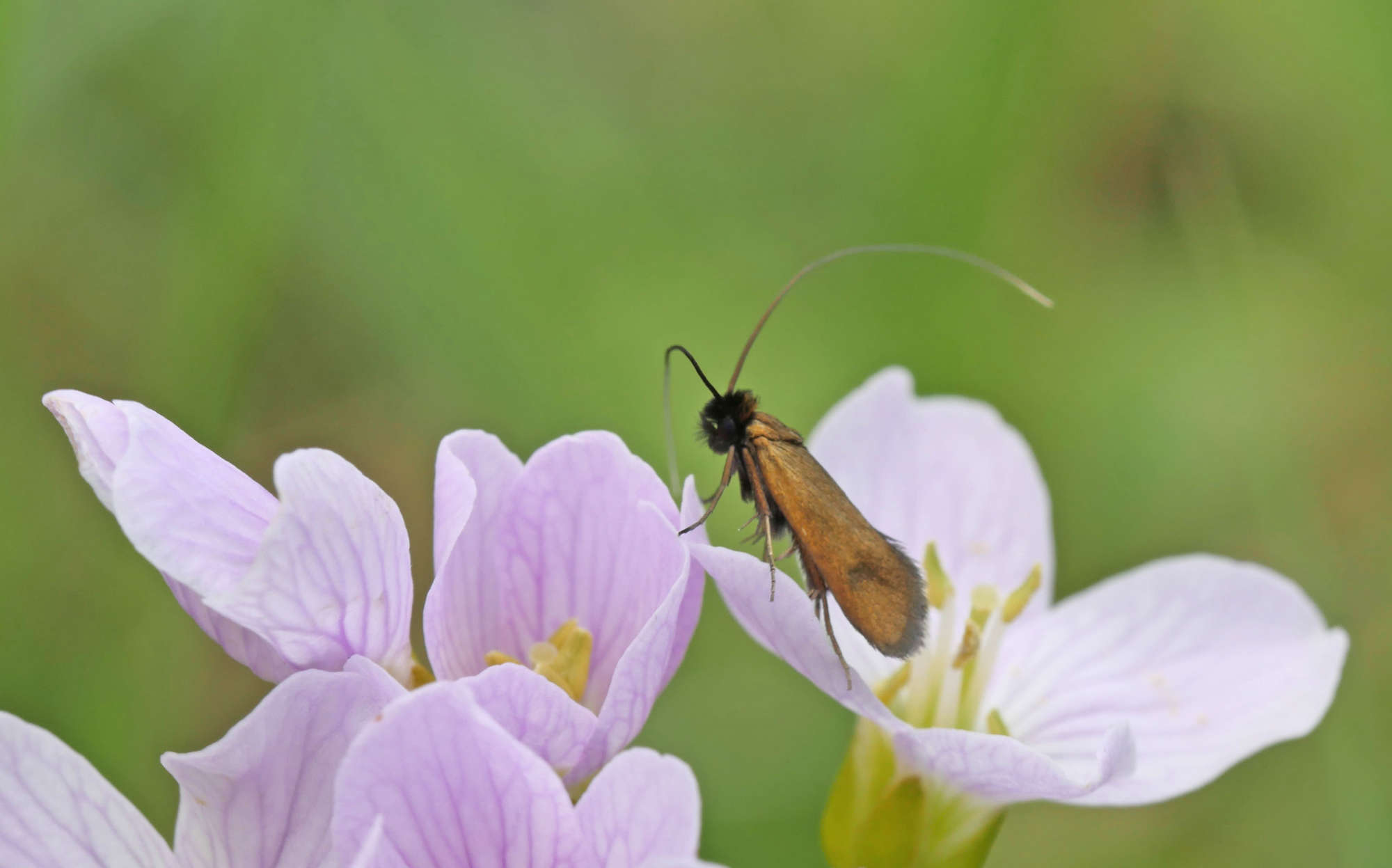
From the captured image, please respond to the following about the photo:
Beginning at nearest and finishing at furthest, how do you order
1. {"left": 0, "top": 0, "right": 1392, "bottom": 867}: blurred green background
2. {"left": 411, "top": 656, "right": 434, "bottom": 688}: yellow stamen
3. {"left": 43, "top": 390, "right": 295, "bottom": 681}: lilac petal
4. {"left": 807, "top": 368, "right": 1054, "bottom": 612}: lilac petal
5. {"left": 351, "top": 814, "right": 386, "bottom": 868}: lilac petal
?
{"left": 351, "top": 814, "right": 386, "bottom": 868}: lilac petal → {"left": 43, "top": 390, "right": 295, "bottom": 681}: lilac petal → {"left": 411, "top": 656, "right": 434, "bottom": 688}: yellow stamen → {"left": 807, "top": 368, "right": 1054, "bottom": 612}: lilac petal → {"left": 0, "top": 0, "right": 1392, "bottom": 867}: blurred green background

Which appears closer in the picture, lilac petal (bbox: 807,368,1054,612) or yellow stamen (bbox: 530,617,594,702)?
yellow stamen (bbox: 530,617,594,702)

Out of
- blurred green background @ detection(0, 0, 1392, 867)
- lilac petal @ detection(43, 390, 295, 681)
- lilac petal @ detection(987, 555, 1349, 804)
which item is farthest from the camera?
blurred green background @ detection(0, 0, 1392, 867)

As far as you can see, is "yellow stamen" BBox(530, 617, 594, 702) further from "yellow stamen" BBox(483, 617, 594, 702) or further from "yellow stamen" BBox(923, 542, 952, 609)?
"yellow stamen" BBox(923, 542, 952, 609)

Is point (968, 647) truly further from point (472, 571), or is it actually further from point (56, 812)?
point (56, 812)

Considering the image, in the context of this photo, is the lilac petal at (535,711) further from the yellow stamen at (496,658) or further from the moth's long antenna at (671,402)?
the moth's long antenna at (671,402)

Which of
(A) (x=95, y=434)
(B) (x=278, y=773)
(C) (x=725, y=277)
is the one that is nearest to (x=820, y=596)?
(B) (x=278, y=773)

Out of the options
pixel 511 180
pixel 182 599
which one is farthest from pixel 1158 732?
pixel 511 180

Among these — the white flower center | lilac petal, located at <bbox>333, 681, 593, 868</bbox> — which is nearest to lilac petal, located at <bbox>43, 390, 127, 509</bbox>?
lilac petal, located at <bbox>333, 681, 593, 868</bbox>

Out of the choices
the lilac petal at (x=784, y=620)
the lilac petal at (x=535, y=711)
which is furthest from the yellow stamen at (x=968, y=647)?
the lilac petal at (x=535, y=711)
